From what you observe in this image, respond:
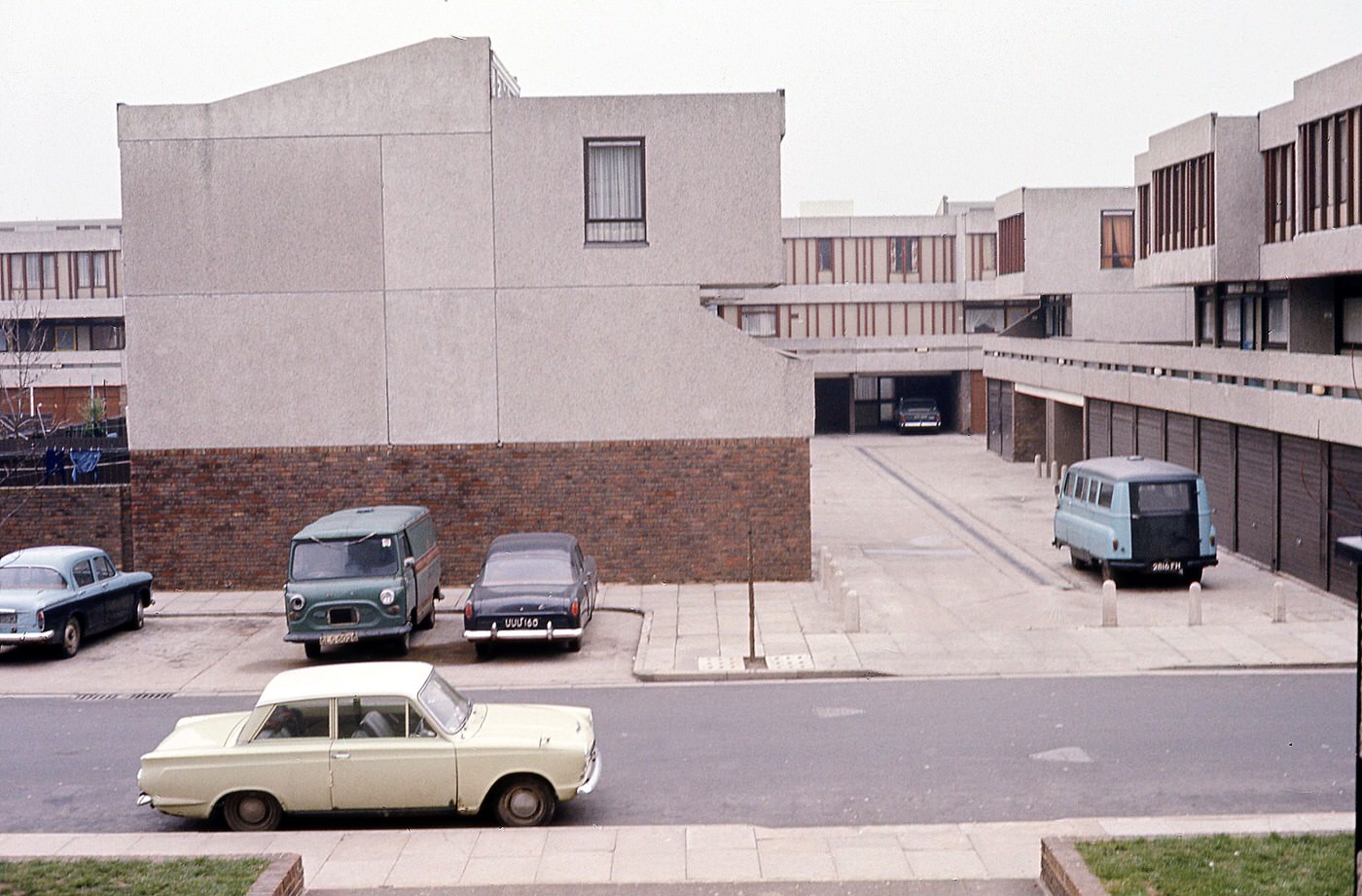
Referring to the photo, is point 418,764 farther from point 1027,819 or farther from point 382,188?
point 382,188

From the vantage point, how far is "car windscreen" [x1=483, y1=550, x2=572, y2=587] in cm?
2208

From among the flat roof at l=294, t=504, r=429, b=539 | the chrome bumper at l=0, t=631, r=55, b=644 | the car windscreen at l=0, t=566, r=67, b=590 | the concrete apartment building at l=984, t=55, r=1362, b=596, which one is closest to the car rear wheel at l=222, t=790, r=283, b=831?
the flat roof at l=294, t=504, r=429, b=539

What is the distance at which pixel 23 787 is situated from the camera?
15.4 metres

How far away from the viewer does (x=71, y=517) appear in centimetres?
2809

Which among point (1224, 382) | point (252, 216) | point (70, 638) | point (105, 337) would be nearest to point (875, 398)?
point (105, 337)

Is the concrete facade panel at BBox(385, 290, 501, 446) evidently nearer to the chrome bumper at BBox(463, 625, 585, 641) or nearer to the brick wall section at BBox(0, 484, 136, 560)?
the brick wall section at BBox(0, 484, 136, 560)

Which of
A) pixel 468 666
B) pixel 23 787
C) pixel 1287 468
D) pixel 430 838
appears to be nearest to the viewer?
pixel 430 838

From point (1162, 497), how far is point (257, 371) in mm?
16180

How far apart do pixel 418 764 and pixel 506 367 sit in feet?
48.3

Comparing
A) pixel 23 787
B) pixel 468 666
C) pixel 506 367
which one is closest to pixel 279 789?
pixel 23 787

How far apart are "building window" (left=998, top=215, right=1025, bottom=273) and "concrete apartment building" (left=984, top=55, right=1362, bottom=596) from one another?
42.0 feet

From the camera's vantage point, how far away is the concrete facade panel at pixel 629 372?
27250 millimetres

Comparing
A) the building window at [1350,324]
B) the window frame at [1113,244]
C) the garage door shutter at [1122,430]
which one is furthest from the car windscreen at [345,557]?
the window frame at [1113,244]

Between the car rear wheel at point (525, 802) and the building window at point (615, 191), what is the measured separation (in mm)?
15379
